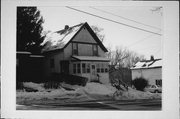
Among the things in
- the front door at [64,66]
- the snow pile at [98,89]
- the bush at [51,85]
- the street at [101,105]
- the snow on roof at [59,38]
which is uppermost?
the snow on roof at [59,38]

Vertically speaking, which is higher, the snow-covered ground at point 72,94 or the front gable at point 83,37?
the front gable at point 83,37

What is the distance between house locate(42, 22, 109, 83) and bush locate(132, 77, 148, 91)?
0.54m

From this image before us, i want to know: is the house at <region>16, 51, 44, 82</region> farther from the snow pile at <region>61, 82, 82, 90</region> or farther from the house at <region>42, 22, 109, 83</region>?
the snow pile at <region>61, 82, 82, 90</region>

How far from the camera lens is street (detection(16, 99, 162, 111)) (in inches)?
173

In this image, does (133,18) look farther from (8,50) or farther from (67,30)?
(8,50)

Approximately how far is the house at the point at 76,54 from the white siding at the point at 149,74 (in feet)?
1.82

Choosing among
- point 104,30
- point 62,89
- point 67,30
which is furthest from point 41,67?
point 104,30

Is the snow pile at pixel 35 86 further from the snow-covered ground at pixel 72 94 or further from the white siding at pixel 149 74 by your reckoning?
the white siding at pixel 149 74

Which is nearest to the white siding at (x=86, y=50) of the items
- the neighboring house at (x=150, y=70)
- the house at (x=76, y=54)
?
the house at (x=76, y=54)

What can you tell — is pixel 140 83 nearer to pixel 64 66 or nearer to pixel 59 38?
pixel 64 66

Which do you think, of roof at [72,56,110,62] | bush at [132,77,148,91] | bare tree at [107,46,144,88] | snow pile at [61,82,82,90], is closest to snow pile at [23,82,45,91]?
snow pile at [61,82,82,90]

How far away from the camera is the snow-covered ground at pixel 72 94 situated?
4445mm

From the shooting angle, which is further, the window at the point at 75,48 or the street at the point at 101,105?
the window at the point at 75,48

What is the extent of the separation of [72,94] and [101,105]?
0.60 m
